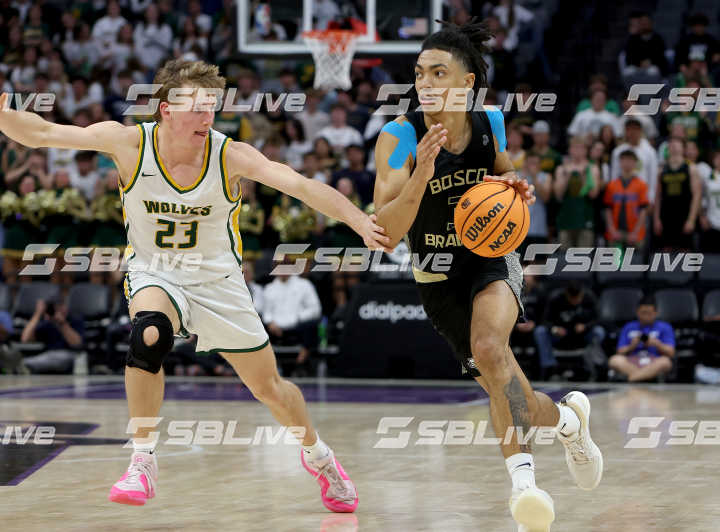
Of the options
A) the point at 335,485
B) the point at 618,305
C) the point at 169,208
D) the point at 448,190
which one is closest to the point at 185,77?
Answer: the point at 169,208

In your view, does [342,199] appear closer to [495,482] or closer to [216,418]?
[495,482]

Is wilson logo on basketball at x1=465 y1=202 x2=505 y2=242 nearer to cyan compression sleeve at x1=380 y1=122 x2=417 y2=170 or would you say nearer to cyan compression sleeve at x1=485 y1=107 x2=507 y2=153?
cyan compression sleeve at x1=380 y1=122 x2=417 y2=170

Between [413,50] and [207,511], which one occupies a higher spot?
[413,50]

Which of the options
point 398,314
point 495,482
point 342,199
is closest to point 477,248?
point 342,199

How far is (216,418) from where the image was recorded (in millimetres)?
10055

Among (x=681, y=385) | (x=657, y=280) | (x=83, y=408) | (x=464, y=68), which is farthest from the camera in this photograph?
(x=657, y=280)

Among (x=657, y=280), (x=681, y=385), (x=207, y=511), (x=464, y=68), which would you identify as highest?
(x=464, y=68)

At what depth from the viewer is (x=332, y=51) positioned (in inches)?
571

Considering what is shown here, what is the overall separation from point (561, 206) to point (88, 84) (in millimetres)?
8021

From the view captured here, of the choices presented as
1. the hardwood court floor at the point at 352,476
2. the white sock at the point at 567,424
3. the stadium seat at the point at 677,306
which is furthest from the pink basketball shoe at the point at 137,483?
the stadium seat at the point at 677,306

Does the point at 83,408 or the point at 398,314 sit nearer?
the point at 83,408

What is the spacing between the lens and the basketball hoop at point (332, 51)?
47.3 ft

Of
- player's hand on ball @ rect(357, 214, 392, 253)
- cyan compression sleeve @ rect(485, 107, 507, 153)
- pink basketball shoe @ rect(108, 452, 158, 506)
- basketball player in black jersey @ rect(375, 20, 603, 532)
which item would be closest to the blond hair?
basketball player in black jersey @ rect(375, 20, 603, 532)

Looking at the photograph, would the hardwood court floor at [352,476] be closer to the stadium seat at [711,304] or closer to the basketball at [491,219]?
the basketball at [491,219]
